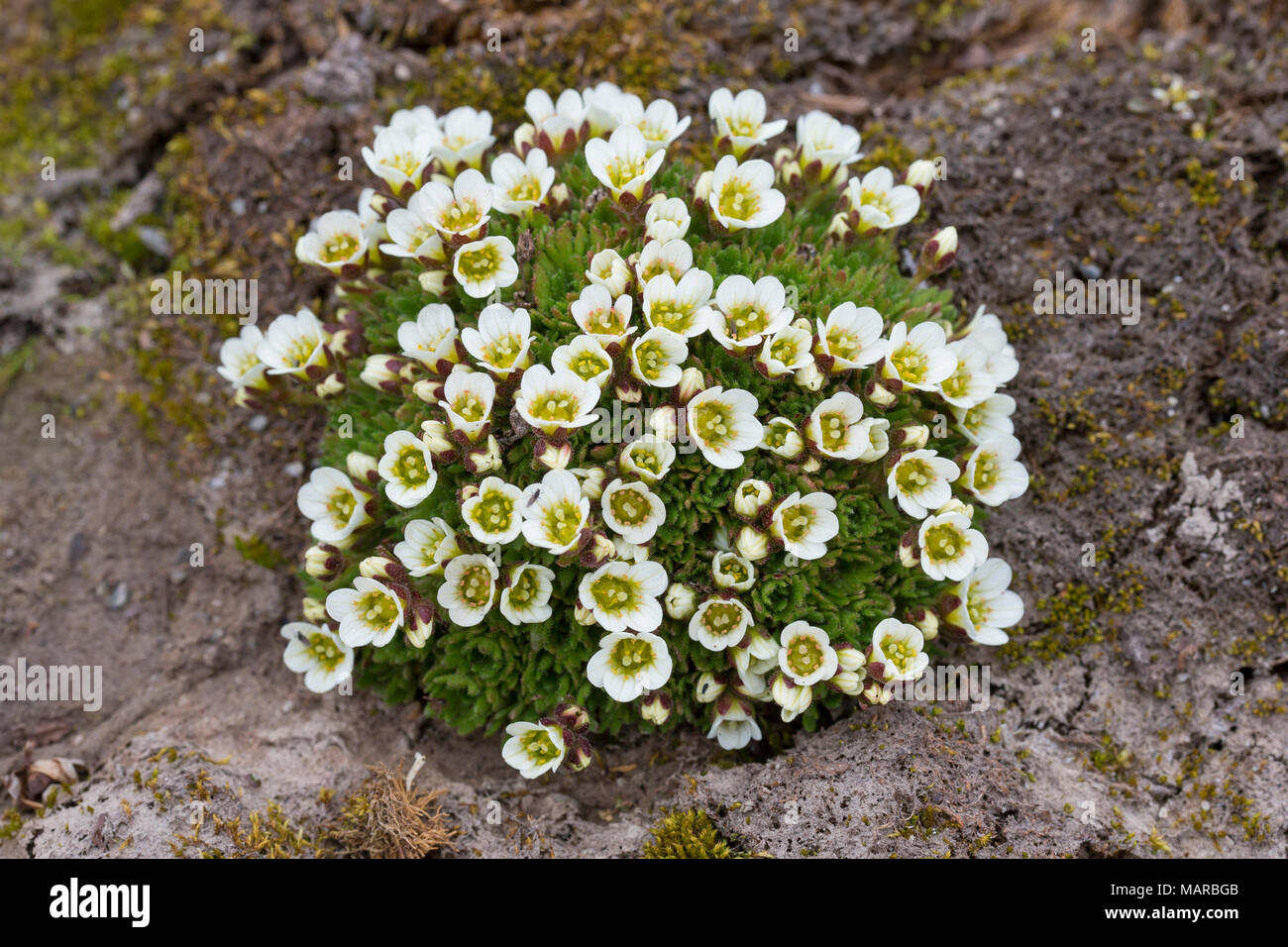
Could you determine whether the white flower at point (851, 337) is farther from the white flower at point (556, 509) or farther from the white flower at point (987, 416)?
the white flower at point (556, 509)

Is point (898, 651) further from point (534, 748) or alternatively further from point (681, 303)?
point (681, 303)

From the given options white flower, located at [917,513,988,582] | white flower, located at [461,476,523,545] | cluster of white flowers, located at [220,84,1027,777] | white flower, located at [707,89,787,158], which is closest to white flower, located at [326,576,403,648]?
cluster of white flowers, located at [220,84,1027,777]

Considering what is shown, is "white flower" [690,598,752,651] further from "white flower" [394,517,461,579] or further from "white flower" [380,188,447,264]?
"white flower" [380,188,447,264]

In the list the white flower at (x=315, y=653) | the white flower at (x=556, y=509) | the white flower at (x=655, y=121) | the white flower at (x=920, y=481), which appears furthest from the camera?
the white flower at (x=655, y=121)

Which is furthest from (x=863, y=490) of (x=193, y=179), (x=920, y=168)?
(x=193, y=179)

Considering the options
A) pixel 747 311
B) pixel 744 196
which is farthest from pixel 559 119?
pixel 747 311

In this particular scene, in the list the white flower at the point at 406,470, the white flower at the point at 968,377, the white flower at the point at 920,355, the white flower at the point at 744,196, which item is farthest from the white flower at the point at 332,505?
the white flower at the point at 968,377
